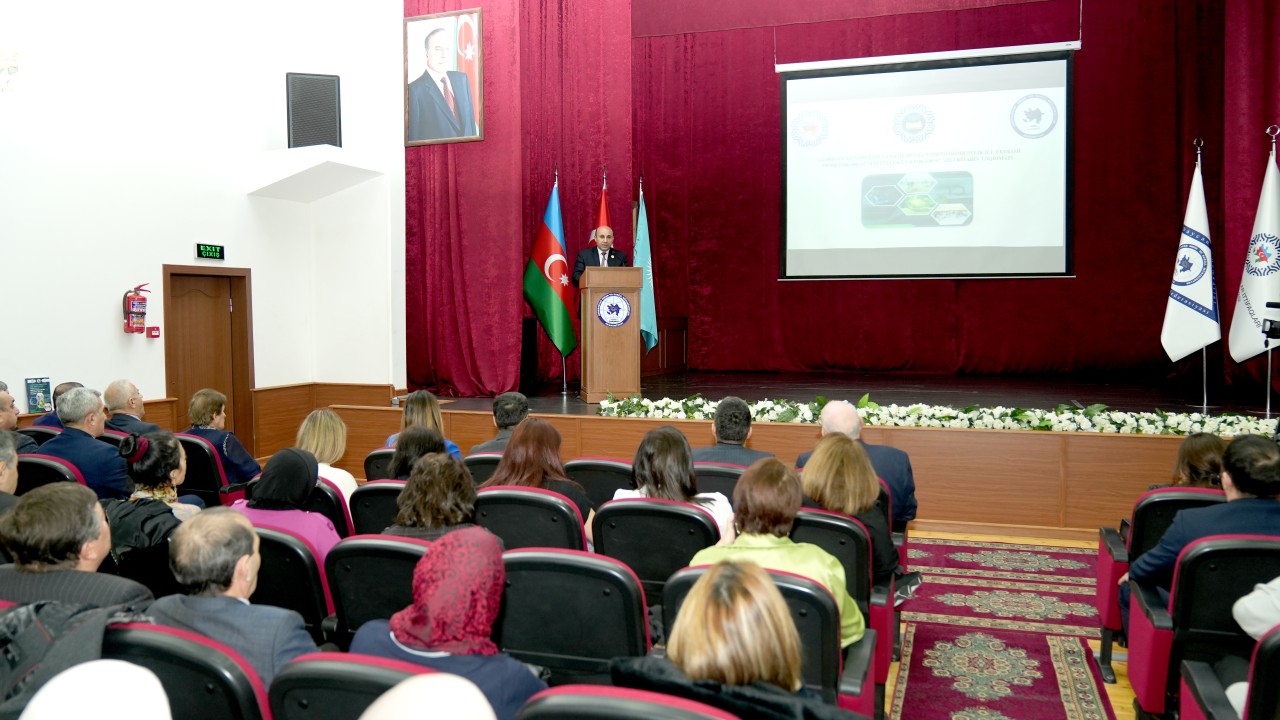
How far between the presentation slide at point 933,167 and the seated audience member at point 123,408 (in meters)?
6.18

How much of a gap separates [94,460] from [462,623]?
9.76ft

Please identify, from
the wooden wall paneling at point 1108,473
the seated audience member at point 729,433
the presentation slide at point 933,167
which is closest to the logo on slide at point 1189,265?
the presentation slide at point 933,167

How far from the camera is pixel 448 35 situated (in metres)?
7.94

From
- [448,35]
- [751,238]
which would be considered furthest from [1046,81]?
[448,35]

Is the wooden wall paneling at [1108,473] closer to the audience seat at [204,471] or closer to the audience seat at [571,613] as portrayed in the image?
the audience seat at [571,613]

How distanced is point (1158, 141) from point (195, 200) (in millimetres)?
9271

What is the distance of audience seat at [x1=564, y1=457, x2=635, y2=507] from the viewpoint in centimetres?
366

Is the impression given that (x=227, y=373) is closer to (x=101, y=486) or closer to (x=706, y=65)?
(x=101, y=486)

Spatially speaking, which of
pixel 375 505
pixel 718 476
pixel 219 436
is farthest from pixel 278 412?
pixel 718 476

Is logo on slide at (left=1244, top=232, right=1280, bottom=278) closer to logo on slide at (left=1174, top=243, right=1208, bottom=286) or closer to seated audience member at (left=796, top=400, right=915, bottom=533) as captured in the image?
logo on slide at (left=1174, top=243, right=1208, bottom=286)

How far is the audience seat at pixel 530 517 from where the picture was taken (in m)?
2.73

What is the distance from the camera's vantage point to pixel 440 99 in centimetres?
803

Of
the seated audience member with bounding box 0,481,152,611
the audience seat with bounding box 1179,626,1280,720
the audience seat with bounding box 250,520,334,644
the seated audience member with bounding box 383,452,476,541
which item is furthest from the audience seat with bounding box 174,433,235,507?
the audience seat with bounding box 1179,626,1280,720

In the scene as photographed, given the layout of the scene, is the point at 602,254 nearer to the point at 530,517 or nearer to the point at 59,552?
the point at 530,517
